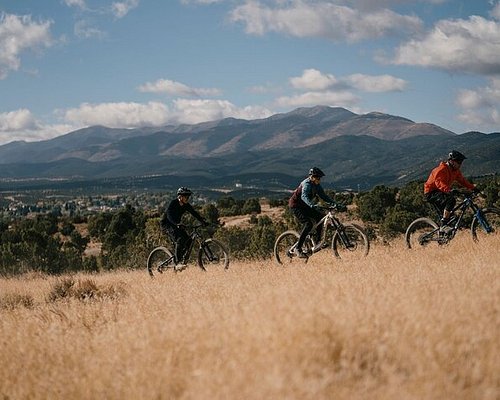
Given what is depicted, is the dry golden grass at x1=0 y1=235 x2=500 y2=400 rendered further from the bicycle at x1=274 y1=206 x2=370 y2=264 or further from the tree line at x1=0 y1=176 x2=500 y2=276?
the tree line at x1=0 y1=176 x2=500 y2=276

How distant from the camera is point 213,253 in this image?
14398 millimetres

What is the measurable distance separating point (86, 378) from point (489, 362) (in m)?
3.29

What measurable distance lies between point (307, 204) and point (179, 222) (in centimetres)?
383

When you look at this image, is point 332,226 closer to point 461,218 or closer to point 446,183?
point 446,183

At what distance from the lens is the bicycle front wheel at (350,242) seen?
12.2m

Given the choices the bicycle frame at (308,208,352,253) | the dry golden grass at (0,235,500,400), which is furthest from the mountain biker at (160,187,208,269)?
the dry golden grass at (0,235,500,400)

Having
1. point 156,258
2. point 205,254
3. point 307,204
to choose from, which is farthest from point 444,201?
point 156,258

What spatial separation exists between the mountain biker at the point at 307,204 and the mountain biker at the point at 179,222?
8.70 feet

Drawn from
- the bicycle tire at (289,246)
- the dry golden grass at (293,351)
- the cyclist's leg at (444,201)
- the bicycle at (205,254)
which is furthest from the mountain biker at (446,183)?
the dry golden grass at (293,351)

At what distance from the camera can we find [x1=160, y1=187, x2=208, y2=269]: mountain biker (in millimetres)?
13523

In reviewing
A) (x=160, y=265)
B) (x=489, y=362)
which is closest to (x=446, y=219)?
(x=160, y=265)

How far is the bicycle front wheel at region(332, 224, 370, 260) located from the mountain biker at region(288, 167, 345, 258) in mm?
514

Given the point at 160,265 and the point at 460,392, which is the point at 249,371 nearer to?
the point at 460,392

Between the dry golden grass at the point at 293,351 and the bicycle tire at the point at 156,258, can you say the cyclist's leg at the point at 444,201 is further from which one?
the bicycle tire at the point at 156,258
